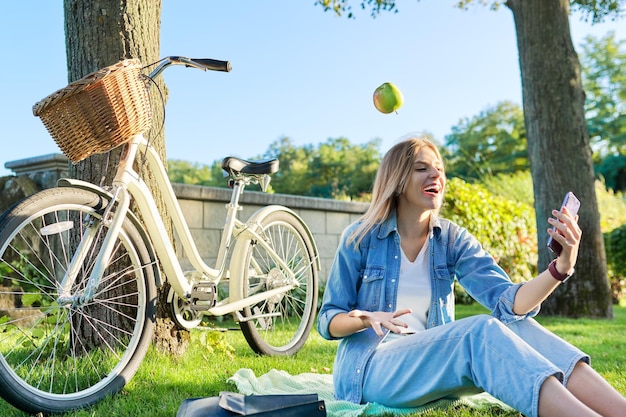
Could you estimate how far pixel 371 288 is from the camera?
2391 millimetres

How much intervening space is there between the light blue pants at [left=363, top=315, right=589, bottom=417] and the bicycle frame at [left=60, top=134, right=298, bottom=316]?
1.04 metres

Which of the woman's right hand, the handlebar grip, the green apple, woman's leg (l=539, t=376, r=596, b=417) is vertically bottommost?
woman's leg (l=539, t=376, r=596, b=417)

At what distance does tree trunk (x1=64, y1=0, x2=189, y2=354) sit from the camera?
3.19 metres

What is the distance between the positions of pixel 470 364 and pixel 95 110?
153 centimetres

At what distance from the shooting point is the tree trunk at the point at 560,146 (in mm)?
6512

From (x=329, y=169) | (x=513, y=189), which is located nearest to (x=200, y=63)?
(x=513, y=189)

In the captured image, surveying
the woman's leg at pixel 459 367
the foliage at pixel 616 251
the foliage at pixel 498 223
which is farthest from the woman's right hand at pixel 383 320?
the foliage at pixel 616 251

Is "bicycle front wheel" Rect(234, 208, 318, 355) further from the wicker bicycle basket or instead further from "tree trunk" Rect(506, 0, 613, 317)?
"tree trunk" Rect(506, 0, 613, 317)

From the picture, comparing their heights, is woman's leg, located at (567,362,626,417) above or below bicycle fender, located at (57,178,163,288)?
below

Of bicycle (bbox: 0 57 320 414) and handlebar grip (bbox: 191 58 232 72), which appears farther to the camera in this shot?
handlebar grip (bbox: 191 58 232 72)

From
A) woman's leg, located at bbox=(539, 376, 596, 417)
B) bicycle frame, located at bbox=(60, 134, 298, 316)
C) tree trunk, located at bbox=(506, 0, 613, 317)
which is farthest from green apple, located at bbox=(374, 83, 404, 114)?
tree trunk, located at bbox=(506, 0, 613, 317)

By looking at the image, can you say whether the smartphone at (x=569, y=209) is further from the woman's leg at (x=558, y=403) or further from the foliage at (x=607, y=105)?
the foliage at (x=607, y=105)

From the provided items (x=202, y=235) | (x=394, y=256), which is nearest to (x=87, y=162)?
(x=394, y=256)

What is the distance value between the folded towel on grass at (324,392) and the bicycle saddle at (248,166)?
3.30 feet
